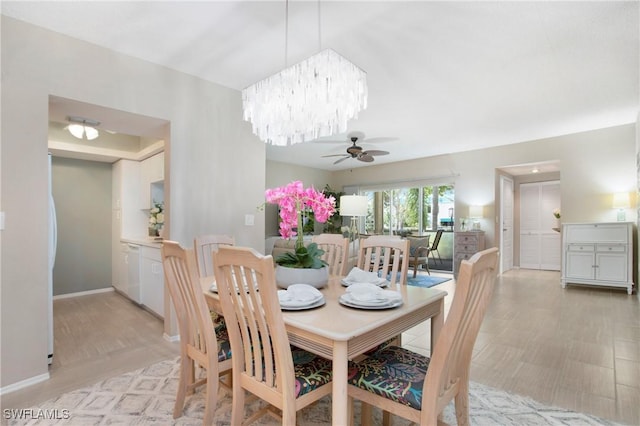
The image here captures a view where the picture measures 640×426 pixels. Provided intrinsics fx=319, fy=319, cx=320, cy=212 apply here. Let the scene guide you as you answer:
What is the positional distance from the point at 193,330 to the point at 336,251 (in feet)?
4.21

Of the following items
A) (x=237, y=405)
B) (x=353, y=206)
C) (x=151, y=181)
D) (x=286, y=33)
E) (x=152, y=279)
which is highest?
(x=286, y=33)

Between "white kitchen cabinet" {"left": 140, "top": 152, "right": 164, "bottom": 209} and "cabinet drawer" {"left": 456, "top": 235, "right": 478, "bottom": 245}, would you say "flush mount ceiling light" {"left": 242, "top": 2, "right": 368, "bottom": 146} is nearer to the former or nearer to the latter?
"white kitchen cabinet" {"left": 140, "top": 152, "right": 164, "bottom": 209}

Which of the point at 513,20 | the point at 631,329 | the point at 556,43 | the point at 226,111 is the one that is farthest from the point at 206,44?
the point at 631,329

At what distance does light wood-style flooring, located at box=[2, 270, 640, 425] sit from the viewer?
83.9 inches

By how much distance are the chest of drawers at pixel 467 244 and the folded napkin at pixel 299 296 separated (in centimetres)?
541

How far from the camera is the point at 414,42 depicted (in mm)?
2604

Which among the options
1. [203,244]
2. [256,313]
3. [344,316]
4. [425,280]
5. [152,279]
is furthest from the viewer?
[425,280]

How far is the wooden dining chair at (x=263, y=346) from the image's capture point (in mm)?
1212

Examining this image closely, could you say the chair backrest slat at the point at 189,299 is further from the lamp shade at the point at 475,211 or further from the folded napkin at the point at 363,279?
the lamp shade at the point at 475,211

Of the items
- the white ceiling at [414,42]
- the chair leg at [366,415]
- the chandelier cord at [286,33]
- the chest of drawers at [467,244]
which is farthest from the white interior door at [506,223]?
the chair leg at [366,415]

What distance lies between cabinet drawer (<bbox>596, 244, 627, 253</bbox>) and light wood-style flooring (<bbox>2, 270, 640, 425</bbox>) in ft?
2.42

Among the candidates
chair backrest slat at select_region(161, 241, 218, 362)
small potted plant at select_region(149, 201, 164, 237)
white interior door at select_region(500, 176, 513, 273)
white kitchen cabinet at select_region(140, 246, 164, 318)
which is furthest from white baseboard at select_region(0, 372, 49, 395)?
white interior door at select_region(500, 176, 513, 273)

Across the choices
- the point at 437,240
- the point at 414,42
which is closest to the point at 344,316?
the point at 414,42

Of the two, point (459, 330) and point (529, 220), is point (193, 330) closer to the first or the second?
point (459, 330)
